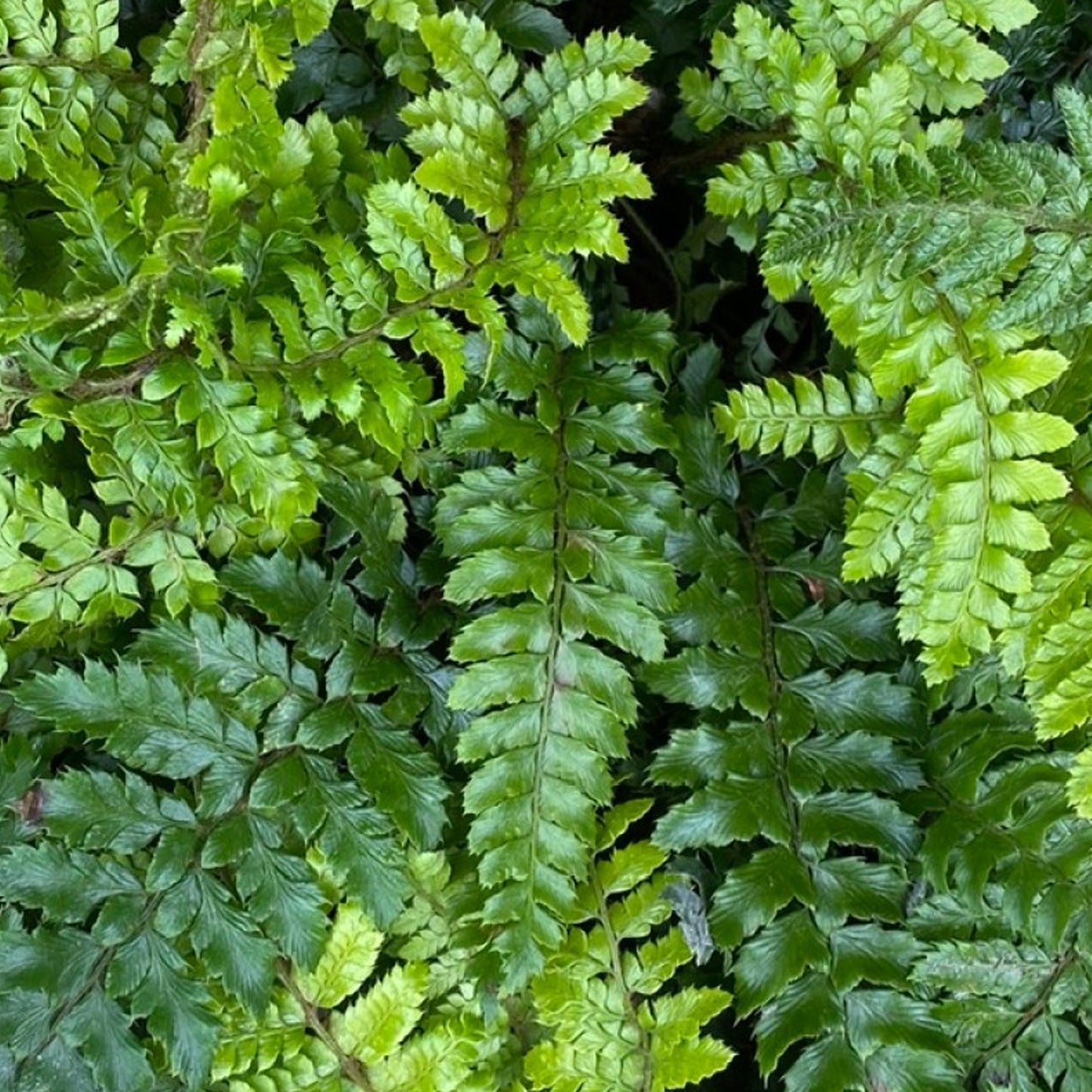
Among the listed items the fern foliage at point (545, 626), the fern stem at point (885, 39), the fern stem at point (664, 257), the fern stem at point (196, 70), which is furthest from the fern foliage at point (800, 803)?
the fern stem at point (196, 70)

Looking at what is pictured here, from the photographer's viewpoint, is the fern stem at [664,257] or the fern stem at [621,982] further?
the fern stem at [664,257]

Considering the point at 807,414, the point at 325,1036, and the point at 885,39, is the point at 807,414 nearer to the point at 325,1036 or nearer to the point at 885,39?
the point at 885,39

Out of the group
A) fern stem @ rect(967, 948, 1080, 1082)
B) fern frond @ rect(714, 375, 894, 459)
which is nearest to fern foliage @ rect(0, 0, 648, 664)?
fern frond @ rect(714, 375, 894, 459)

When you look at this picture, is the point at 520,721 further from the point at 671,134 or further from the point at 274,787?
the point at 671,134

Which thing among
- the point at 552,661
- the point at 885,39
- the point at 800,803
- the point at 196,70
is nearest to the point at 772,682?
the point at 800,803

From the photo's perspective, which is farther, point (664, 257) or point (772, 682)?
point (664, 257)

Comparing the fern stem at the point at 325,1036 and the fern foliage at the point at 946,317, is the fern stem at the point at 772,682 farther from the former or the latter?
the fern stem at the point at 325,1036

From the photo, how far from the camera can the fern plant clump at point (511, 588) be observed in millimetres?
1340

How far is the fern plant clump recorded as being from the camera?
1.34m

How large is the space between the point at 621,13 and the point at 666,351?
683mm

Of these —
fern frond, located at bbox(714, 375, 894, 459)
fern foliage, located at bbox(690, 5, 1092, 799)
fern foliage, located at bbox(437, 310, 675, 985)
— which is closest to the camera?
fern foliage, located at bbox(690, 5, 1092, 799)

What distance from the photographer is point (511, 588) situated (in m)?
1.41

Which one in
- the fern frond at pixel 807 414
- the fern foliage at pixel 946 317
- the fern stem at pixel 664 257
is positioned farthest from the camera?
the fern stem at pixel 664 257

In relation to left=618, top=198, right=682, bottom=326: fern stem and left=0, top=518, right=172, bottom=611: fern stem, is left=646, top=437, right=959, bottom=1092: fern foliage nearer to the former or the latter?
left=618, top=198, right=682, bottom=326: fern stem
